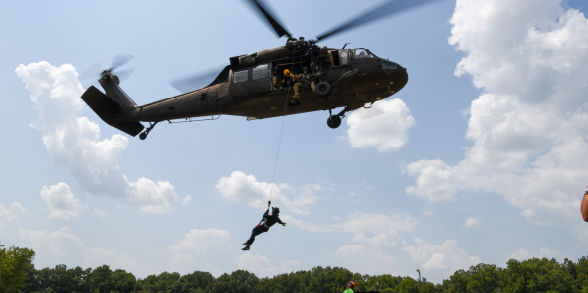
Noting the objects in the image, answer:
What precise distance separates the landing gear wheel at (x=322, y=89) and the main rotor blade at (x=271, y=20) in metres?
2.72

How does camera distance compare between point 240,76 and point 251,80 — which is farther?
point 240,76

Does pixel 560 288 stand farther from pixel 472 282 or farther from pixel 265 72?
pixel 265 72

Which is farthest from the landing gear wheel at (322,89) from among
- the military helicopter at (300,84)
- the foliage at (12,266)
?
the foliage at (12,266)

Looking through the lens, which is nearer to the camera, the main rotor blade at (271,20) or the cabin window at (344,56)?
the main rotor blade at (271,20)

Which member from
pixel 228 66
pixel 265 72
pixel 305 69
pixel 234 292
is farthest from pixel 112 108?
pixel 234 292

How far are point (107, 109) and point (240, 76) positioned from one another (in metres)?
9.42

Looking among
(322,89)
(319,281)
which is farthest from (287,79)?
(319,281)

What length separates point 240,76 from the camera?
1883 cm

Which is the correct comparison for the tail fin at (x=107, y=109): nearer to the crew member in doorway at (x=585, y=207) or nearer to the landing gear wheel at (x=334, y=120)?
the landing gear wheel at (x=334, y=120)

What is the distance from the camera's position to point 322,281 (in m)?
104

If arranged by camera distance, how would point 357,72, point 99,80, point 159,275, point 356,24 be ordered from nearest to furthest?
point 356,24 → point 357,72 → point 99,80 → point 159,275

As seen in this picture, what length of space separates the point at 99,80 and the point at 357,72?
58.5ft

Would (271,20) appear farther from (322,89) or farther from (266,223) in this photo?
(266,223)

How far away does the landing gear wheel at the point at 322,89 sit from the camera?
56.5 feet
